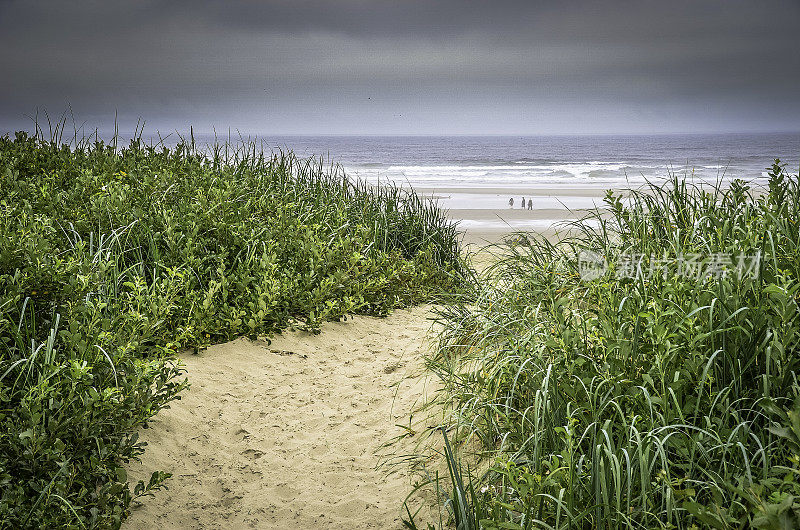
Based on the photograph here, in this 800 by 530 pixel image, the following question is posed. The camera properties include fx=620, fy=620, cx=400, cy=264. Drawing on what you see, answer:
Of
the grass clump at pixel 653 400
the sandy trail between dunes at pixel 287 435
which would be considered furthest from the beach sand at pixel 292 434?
the grass clump at pixel 653 400

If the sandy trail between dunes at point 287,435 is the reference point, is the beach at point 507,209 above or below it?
above

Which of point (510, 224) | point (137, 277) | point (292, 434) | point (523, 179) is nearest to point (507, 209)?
point (510, 224)

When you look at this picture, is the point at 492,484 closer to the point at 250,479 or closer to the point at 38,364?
the point at 250,479

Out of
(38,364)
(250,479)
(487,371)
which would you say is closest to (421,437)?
(487,371)

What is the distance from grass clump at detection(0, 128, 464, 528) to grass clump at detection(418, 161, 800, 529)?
5.31ft

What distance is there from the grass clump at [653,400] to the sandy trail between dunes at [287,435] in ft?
1.78

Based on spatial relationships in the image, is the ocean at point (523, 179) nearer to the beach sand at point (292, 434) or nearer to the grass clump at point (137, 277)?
the grass clump at point (137, 277)

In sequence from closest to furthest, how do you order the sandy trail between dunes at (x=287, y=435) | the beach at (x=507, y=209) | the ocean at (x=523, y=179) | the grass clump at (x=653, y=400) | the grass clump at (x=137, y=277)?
the grass clump at (x=653, y=400)
the grass clump at (x=137, y=277)
the sandy trail between dunes at (x=287, y=435)
the beach at (x=507, y=209)
the ocean at (x=523, y=179)

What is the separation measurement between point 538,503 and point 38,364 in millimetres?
2329

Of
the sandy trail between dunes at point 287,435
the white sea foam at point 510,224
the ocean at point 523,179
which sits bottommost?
the sandy trail between dunes at point 287,435

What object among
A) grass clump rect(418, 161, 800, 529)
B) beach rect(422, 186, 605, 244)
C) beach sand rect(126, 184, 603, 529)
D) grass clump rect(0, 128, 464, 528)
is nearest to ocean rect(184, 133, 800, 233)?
beach rect(422, 186, 605, 244)

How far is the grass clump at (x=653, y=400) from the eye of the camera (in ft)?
7.30

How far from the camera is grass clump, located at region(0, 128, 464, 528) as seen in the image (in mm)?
2650

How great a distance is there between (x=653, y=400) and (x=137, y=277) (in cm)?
286
